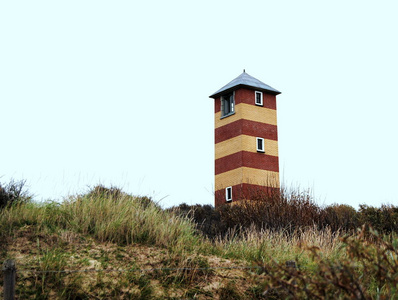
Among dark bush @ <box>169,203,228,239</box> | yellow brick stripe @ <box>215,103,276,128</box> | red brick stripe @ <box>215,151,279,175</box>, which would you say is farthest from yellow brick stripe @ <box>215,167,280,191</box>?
yellow brick stripe @ <box>215,103,276,128</box>

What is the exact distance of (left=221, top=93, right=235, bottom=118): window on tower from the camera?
29.6 meters

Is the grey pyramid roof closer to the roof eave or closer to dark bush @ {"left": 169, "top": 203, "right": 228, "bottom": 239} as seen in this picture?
the roof eave

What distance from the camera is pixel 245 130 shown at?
27.9m

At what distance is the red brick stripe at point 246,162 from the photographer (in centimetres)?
2742

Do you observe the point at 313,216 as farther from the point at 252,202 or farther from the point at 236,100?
the point at 236,100

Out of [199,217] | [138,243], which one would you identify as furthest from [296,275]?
[199,217]

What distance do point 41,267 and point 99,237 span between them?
1.80 metres

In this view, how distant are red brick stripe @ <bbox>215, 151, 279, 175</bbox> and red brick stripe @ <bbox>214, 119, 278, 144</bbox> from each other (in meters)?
1.12

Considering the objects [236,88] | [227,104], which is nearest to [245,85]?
[236,88]

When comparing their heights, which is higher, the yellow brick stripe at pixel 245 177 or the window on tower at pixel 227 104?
the window on tower at pixel 227 104

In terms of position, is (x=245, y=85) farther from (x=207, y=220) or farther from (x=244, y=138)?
(x=207, y=220)

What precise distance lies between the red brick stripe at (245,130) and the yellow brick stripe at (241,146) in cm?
22

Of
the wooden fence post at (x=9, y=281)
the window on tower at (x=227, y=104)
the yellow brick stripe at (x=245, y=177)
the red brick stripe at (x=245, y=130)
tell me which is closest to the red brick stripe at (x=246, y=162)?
the yellow brick stripe at (x=245, y=177)

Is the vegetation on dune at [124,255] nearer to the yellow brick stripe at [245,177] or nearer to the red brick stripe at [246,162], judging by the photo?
the yellow brick stripe at [245,177]
